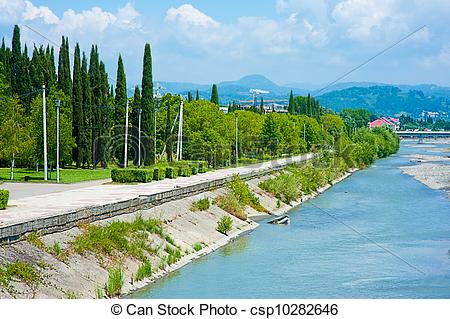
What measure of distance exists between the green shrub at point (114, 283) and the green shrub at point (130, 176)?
2192cm

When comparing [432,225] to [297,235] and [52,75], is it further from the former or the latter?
[52,75]

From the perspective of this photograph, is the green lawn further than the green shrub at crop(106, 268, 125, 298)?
Yes

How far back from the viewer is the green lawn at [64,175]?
4666cm

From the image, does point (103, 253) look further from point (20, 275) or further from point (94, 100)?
point (94, 100)

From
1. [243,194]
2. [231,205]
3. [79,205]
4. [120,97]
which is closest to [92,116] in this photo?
[120,97]

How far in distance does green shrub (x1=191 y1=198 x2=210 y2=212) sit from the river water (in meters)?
2.90

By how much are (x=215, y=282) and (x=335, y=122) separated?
102313mm

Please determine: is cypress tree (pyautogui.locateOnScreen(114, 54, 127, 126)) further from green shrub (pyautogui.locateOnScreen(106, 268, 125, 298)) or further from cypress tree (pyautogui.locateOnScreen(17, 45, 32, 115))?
green shrub (pyautogui.locateOnScreen(106, 268, 125, 298))

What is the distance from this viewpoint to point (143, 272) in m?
26.0

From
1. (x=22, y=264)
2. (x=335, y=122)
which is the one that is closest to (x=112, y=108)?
(x=22, y=264)

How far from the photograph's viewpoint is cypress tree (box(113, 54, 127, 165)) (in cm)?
6262

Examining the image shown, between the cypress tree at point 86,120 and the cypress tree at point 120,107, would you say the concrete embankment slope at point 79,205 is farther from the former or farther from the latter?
the cypress tree at point 120,107

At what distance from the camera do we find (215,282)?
2619 centimetres

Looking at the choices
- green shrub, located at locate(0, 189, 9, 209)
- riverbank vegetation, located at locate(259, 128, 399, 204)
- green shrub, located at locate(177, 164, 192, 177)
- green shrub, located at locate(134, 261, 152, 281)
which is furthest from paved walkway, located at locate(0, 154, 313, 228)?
riverbank vegetation, located at locate(259, 128, 399, 204)
